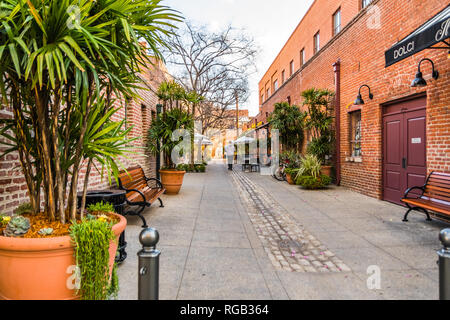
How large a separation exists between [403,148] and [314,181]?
3106 mm

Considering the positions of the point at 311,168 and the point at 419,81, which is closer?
the point at 419,81

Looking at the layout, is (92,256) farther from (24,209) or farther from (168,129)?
(168,129)

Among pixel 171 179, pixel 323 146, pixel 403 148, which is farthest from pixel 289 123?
pixel 171 179

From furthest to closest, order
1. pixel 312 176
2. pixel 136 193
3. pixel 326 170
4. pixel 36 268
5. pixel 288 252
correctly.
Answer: pixel 326 170 → pixel 312 176 → pixel 136 193 → pixel 288 252 → pixel 36 268

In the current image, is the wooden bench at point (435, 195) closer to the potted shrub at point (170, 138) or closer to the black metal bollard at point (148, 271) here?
the black metal bollard at point (148, 271)

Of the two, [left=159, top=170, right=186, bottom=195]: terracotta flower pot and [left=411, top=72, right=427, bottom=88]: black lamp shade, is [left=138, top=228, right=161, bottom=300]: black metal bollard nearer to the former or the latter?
[left=411, top=72, right=427, bottom=88]: black lamp shade

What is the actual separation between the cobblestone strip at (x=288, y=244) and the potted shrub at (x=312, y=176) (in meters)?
2.78

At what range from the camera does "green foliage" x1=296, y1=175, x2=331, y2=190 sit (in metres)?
9.37

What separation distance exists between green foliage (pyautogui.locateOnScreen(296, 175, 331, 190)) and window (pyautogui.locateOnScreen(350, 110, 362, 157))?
47.4 inches

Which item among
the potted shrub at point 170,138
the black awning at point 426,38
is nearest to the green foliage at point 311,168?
the potted shrub at point 170,138

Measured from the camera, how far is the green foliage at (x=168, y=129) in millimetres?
8172

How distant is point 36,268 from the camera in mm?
2076

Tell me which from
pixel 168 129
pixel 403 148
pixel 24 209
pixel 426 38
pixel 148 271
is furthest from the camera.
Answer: pixel 168 129

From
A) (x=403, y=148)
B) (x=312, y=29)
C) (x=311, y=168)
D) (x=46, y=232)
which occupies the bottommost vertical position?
(x=46, y=232)
